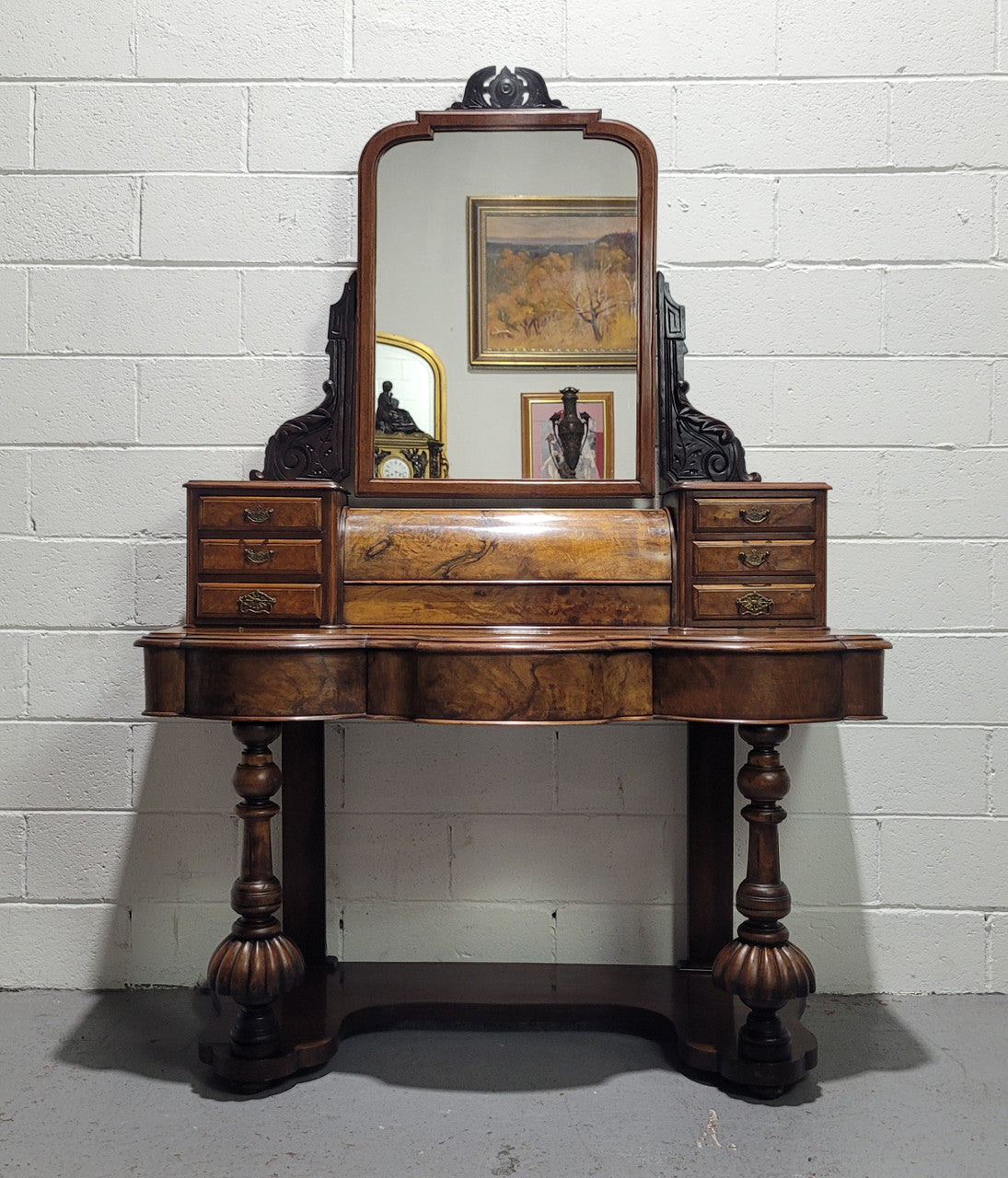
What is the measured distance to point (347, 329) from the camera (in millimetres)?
2447

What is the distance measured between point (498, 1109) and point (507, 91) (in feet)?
7.55

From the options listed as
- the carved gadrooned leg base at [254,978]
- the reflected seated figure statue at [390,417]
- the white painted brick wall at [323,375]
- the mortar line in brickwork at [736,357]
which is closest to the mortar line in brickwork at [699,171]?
the white painted brick wall at [323,375]

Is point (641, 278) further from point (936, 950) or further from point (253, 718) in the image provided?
point (936, 950)

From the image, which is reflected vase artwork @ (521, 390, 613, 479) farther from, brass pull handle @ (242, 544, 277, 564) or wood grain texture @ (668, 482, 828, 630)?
brass pull handle @ (242, 544, 277, 564)

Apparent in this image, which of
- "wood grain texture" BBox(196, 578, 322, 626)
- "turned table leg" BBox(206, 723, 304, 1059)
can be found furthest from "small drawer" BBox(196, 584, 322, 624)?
"turned table leg" BBox(206, 723, 304, 1059)

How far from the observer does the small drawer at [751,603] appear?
2111mm

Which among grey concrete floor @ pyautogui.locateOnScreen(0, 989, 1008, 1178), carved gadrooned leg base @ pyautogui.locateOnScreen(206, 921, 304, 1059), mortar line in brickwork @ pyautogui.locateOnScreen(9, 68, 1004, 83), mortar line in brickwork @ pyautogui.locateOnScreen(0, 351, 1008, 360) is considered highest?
mortar line in brickwork @ pyautogui.locateOnScreen(9, 68, 1004, 83)

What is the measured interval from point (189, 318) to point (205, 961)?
66.4 inches

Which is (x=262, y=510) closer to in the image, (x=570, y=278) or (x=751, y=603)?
(x=570, y=278)

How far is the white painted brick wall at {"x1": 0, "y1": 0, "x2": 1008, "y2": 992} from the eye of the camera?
2551 millimetres

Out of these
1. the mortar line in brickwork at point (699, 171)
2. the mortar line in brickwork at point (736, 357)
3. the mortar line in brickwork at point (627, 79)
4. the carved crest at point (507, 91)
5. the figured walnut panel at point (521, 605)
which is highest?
the mortar line in brickwork at point (627, 79)

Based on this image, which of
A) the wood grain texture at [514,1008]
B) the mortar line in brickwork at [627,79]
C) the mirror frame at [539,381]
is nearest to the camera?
the wood grain texture at [514,1008]

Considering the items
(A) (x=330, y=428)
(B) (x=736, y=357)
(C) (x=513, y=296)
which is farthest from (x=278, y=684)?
(B) (x=736, y=357)

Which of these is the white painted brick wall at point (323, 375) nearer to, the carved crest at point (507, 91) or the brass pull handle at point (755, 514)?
the carved crest at point (507, 91)
